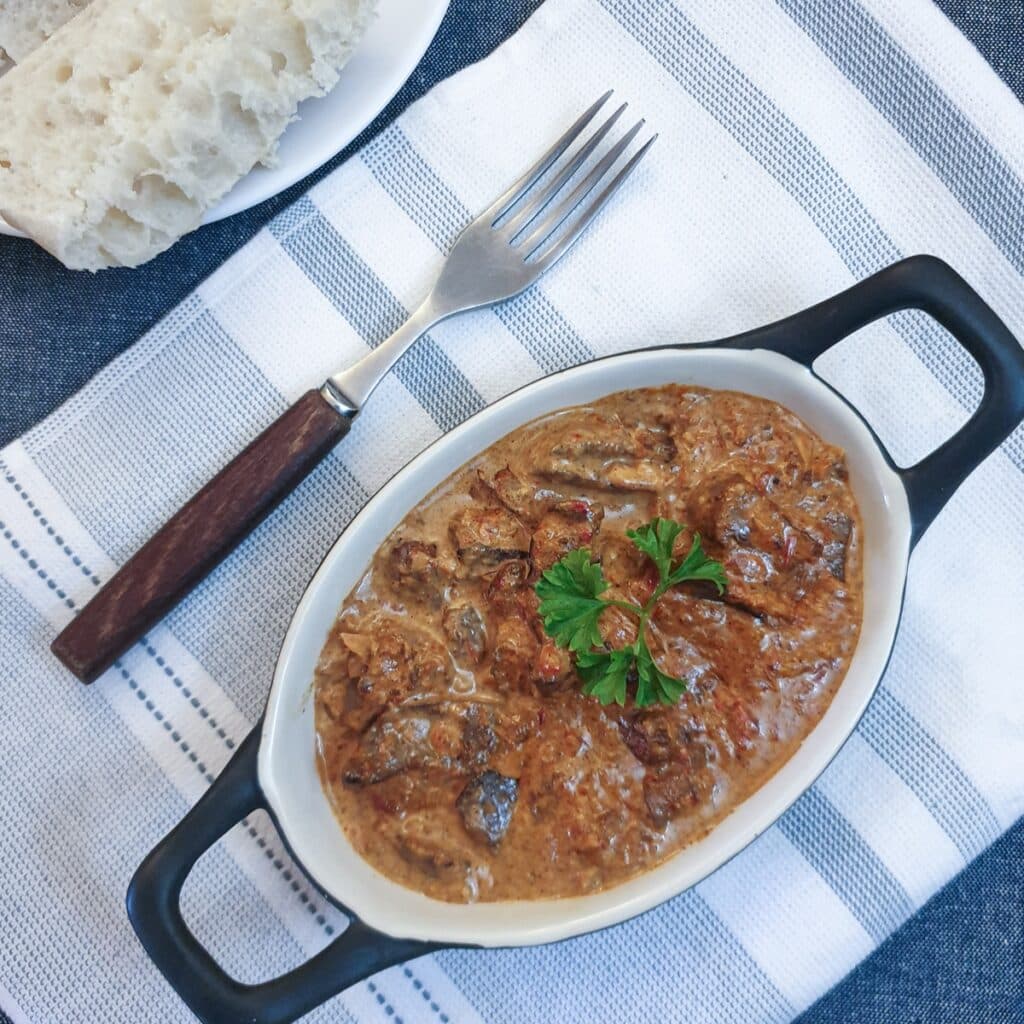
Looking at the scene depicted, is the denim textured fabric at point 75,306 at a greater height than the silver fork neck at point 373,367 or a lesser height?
greater

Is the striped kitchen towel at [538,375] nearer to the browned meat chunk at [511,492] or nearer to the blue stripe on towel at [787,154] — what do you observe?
the blue stripe on towel at [787,154]

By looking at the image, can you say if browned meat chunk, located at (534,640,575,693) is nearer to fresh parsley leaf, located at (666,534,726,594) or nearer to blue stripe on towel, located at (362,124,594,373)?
fresh parsley leaf, located at (666,534,726,594)

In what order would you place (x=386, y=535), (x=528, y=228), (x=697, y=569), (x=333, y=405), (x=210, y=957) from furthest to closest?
(x=528, y=228) < (x=333, y=405) < (x=386, y=535) < (x=697, y=569) < (x=210, y=957)

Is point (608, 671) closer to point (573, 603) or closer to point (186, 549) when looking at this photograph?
point (573, 603)

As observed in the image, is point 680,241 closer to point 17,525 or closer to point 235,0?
point 235,0

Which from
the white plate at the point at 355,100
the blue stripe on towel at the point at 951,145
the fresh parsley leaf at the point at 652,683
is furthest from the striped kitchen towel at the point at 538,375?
the fresh parsley leaf at the point at 652,683

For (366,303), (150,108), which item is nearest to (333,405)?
(366,303)
